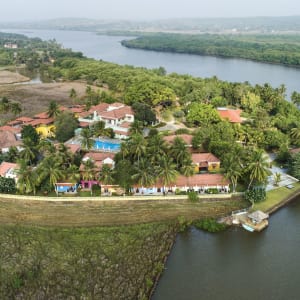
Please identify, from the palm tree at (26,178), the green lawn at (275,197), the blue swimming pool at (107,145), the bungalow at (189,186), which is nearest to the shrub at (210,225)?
the bungalow at (189,186)

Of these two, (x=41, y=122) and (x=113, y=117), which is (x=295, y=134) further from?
(x=41, y=122)

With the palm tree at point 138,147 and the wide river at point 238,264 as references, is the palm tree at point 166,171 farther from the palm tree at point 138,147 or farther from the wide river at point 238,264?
the wide river at point 238,264

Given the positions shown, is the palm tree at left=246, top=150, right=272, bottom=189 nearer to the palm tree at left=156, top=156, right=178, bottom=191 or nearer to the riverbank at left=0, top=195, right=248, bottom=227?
the riverbank at left=0, top=195, right=248, bottom=227

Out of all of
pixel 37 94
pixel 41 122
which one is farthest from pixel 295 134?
pixel 37 94

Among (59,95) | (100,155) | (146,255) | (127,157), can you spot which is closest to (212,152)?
(127,157)

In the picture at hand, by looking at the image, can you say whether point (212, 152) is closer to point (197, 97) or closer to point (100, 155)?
point (100, 155)
